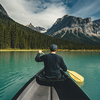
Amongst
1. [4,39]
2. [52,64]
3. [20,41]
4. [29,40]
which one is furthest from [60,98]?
[29,40]

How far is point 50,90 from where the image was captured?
542 centimetres

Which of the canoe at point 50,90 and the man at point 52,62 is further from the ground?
the man at point 52,62

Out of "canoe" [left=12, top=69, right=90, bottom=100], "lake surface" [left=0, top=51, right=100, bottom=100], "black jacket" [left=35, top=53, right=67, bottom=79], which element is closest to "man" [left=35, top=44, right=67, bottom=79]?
"black jacket" [left=35, top=53, right=67, bottom=79]

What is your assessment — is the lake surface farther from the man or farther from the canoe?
the man

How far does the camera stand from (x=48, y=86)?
18.7 feet

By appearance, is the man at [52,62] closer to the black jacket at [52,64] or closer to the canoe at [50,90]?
the black jacket at [52,64]

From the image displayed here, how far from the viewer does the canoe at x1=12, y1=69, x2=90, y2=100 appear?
447 cm

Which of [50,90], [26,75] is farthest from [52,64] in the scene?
[26,75]

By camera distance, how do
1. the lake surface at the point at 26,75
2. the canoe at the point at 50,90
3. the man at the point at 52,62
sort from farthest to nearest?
1. the lake surface at the point at 26,75
2. the man at the point at 52,62
3. the canoe at the point at 50,90

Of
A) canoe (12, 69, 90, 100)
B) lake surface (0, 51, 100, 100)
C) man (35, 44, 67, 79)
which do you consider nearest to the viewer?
canoe (12, 69, 90, 100)

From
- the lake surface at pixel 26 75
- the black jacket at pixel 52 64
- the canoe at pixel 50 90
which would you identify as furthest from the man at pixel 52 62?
the lake surface at pixel 26 75

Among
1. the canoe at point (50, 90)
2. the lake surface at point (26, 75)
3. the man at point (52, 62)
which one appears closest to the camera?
the canoe at point (50, 90)

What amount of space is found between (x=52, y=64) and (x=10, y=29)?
113240 millimetres

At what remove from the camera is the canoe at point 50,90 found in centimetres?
447
